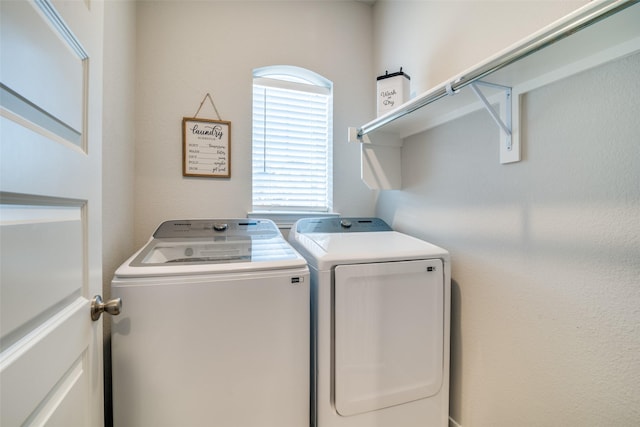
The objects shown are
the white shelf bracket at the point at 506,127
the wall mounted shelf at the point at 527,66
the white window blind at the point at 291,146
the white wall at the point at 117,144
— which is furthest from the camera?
the white window blind at the point at 291,146

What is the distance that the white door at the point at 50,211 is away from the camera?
44cm

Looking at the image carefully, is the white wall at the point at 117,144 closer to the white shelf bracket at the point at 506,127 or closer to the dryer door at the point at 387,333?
the dryer door at the point at 387,333

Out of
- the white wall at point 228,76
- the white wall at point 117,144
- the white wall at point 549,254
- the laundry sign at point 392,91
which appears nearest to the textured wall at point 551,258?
the white wall at point 549,254

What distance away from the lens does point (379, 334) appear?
1234 mm

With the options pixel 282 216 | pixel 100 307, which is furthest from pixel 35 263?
pixel 282 216

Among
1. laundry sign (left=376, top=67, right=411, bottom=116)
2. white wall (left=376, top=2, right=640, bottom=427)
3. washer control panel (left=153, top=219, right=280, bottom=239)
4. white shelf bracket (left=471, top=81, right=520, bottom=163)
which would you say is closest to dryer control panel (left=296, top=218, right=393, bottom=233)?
washer control panel (left=153, top=219, right=280, bottom=239)

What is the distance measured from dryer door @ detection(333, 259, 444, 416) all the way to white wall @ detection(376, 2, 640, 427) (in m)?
0.20

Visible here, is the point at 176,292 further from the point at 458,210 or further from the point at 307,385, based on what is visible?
the point at 458,210

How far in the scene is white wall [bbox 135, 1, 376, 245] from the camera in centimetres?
179

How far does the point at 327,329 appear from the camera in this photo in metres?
1.17

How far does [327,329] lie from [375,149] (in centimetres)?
117

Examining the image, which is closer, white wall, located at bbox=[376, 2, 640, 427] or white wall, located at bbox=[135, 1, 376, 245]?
white wall, located at bbox=[376, 2, 640, 427]

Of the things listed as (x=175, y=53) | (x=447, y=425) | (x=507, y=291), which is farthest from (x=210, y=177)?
(x=447, y=425)

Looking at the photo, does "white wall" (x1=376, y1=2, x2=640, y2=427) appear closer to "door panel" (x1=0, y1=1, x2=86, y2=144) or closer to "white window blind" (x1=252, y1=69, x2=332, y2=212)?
"white window blind" (x1=252, y1=69, x2=332, y2=212)
